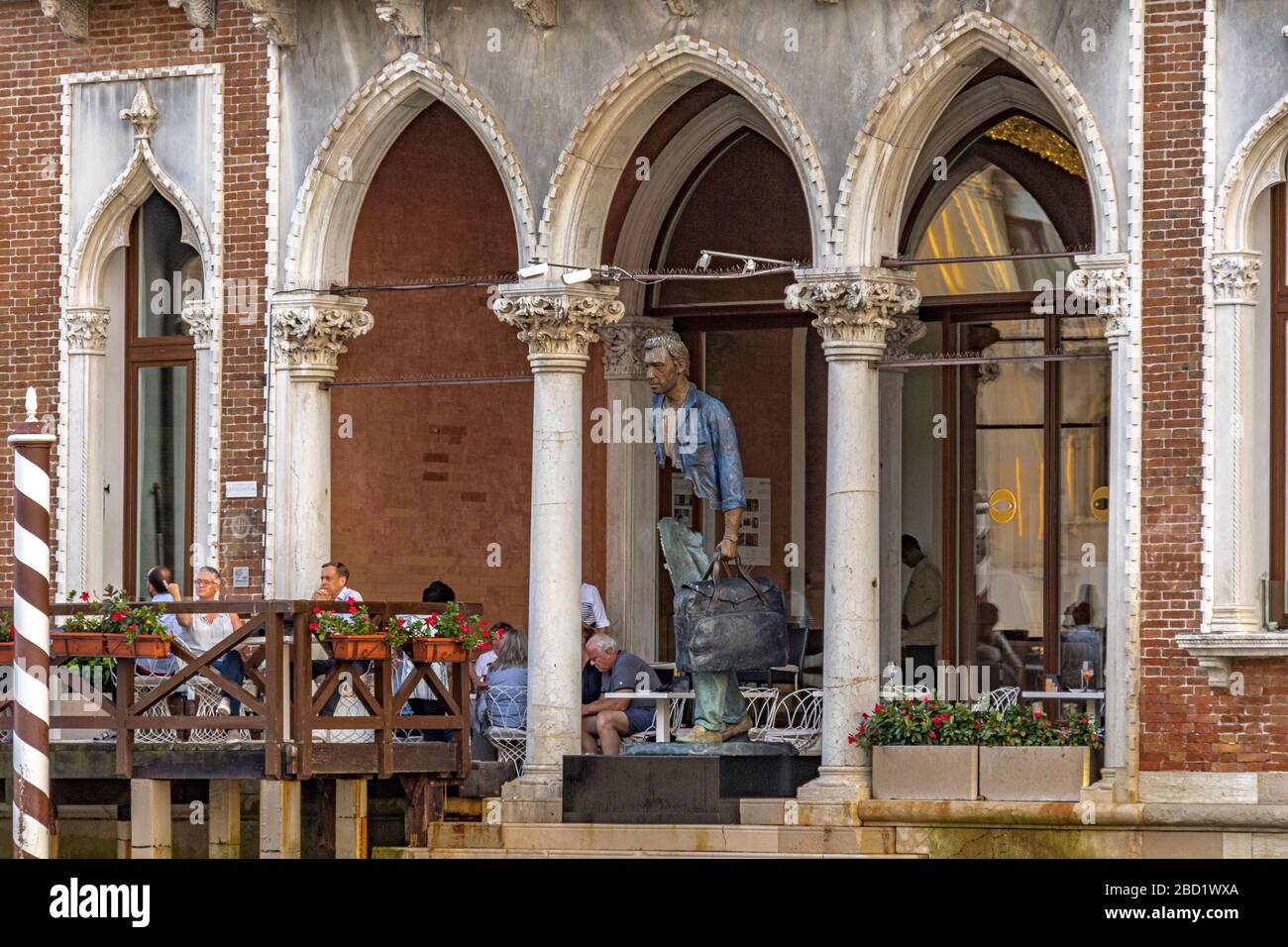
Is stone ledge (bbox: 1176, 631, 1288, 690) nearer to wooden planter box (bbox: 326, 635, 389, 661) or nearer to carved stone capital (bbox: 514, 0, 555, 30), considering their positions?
wooden planter box (bbox: 326, 635, 389, 661)

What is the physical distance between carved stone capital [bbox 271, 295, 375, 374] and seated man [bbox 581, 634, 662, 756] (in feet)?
7.95

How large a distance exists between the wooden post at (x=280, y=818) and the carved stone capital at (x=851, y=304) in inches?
158

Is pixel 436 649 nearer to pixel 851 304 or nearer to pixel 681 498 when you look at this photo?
pixel 851 304

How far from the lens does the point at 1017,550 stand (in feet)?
72.8

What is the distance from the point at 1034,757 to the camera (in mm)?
19438

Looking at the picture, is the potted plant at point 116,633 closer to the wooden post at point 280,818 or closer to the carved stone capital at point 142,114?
the wooden post at point 280,818

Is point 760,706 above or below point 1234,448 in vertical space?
below

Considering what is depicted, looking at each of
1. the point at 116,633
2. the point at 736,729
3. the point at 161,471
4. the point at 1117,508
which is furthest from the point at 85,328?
the point at 1117,508

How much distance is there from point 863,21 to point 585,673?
4317 mm

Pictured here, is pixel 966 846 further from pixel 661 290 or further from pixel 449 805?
pixel 661 290

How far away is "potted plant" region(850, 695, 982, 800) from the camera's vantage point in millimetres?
19609

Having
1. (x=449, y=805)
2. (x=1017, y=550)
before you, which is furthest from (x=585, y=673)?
(x=1017, y=550)

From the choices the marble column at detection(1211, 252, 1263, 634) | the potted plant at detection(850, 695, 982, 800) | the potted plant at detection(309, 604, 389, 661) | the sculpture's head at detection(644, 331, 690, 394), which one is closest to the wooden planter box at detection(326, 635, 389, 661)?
the potted plant at detection(309, 604, 389, 661)

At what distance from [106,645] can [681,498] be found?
4.97m
